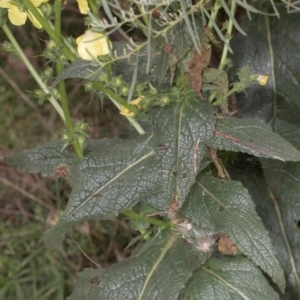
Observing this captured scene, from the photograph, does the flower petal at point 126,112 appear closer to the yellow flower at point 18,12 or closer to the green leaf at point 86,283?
the yellow flower at point 18,12

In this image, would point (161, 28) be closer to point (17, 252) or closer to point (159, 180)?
point (159, 180)

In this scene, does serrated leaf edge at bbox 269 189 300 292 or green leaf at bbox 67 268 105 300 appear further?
serrated leaf edge at bbox 269 189 300 292

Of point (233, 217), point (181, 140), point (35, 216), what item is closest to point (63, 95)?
point (181, 140)

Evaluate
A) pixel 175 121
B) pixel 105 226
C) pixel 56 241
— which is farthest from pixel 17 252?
pixel 175 121

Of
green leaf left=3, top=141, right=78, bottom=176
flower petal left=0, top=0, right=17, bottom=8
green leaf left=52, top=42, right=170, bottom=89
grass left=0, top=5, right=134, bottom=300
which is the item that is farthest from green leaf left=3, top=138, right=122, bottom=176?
grass left=0, top=5, right=134, bottom=300

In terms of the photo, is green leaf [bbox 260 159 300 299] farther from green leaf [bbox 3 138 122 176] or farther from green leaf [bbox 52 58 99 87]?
green leaf [bbox 52 58 99 87]

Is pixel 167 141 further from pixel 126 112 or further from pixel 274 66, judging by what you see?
pixel 274 66
